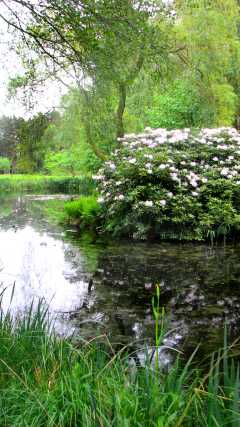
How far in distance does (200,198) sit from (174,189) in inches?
24.5

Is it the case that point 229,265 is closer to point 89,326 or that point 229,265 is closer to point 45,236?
point 89,326

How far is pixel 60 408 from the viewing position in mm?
2285

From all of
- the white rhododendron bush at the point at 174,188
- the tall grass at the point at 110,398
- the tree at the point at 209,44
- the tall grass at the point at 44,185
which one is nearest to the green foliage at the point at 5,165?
the tall grass at the point at 44,185

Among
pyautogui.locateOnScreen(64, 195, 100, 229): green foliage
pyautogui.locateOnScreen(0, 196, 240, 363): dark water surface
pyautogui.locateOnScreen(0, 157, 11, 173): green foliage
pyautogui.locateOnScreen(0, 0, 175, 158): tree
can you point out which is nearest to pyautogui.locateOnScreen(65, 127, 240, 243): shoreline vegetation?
pyautogui.locateOnScreen(64, 195, 100, 229): green foliage

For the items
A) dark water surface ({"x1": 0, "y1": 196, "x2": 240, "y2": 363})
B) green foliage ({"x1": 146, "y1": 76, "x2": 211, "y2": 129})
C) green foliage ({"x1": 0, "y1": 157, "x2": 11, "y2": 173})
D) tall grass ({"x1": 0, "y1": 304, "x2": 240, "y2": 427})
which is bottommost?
dark water surface ({"x1": 0, "y1": 196, "x2": 240, "y2": 363})

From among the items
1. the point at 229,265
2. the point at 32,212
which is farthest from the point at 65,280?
the point at 32,212

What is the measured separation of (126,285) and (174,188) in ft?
15.3

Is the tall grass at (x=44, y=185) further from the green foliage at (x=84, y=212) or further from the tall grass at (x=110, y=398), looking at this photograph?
the tall grass at (x=110, y=398)

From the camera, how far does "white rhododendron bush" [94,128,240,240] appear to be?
995 cm

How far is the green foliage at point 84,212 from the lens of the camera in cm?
1224

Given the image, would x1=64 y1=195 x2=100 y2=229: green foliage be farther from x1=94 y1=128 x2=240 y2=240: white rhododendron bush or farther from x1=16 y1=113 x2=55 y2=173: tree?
x1=16 y1=113 x2=55 y2=173: tree

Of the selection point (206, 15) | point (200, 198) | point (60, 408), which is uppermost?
point (206, 15)

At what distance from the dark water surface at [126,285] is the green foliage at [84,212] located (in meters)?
1.82

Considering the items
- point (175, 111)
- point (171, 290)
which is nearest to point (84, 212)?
point (171, 290)
